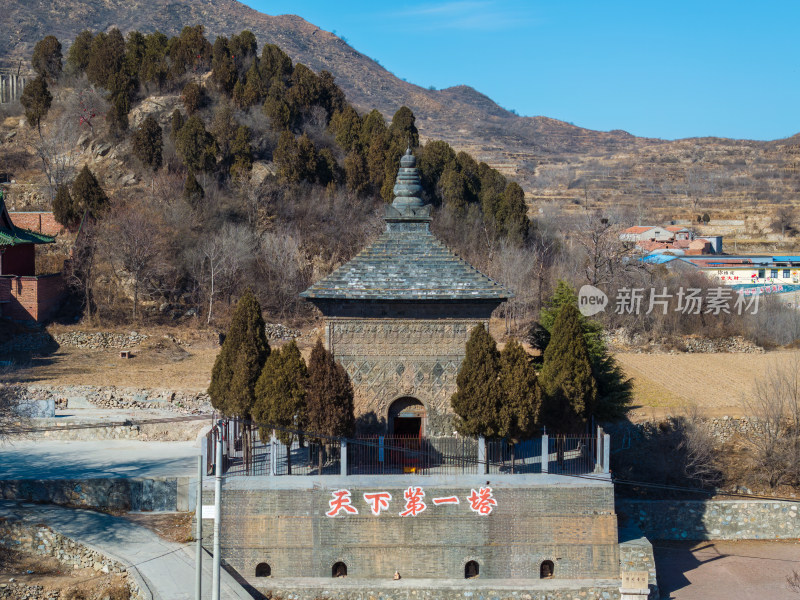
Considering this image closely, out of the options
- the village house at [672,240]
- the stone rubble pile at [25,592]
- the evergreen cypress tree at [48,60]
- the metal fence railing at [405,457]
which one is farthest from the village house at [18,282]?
the village house at [672,240]

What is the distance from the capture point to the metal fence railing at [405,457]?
18.4 meters

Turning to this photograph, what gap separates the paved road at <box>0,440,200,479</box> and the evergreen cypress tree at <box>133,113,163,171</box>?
21.7 metres

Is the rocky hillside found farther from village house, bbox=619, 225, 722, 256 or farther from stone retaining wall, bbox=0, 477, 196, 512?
stone retaining wall, bbox=0, 477, 196, 512

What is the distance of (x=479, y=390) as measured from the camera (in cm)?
1817

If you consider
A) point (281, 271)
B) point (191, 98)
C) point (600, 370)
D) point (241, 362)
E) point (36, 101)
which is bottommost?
point (600, 370)

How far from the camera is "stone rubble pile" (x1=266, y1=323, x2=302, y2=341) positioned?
38531 mm

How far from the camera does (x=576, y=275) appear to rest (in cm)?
4416

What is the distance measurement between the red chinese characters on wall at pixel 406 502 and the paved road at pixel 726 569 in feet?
13.7

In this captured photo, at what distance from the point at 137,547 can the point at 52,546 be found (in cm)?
197

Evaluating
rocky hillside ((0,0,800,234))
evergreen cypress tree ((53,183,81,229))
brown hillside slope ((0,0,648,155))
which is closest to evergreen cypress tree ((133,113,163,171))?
evergreen cypress tree ((53,183,81,229))

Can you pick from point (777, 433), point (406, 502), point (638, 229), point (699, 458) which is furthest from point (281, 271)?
point (638, 229)

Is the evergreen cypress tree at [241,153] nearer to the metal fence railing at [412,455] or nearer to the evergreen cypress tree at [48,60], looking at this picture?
the evergreen cypress tree at [48,60]

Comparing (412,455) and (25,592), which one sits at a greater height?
(412,455)

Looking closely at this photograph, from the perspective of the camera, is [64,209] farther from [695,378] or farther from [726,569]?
[726,569]
